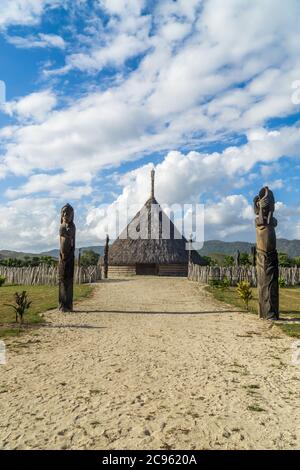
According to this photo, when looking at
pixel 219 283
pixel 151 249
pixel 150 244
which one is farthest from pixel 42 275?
pixel 150 244

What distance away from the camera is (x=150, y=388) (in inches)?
209

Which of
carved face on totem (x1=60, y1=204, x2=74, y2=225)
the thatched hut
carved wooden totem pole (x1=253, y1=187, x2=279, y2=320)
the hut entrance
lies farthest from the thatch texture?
carved wooden totem pole (x1=253, y1=187, x2=279, y2=320)

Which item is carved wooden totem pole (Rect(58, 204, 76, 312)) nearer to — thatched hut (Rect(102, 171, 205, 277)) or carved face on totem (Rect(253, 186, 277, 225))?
carved face on totem (Rect(253, 186, 277, 225))

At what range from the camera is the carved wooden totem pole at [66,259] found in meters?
12.6

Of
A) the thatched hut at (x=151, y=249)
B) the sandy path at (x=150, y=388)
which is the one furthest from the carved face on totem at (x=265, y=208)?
the thatched hut at (x=151, y=249)

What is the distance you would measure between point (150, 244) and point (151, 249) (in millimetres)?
667

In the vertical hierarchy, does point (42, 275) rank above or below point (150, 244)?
below

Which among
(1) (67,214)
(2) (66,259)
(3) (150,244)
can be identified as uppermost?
(1) (67,214)

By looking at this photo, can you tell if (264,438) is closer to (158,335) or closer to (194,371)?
(194,371)

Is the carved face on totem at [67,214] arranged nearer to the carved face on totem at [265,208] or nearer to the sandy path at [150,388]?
the sandy path at [150,388]

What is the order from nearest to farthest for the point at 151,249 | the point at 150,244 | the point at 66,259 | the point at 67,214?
the point at 66,259 → the point at 67,214 → the point at 151,249 → the point at 150,244

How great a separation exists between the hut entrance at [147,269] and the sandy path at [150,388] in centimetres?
2390

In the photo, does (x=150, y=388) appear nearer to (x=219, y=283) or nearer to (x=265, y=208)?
(x=265, y=208)
